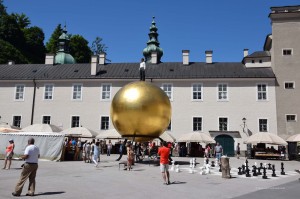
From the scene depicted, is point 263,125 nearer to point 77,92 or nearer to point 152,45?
point 77,92

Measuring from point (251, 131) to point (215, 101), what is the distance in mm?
4966

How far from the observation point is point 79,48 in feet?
218

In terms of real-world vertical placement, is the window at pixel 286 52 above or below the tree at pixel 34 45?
below

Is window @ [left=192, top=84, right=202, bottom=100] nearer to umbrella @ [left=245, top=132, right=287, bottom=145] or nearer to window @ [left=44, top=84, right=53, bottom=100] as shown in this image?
umbrella @ [left=245, top=132, right=287, bottom=145]

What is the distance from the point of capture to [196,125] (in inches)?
1391

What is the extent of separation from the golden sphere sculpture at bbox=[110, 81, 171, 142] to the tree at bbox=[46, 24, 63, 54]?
174 ft

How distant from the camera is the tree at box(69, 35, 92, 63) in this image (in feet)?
215

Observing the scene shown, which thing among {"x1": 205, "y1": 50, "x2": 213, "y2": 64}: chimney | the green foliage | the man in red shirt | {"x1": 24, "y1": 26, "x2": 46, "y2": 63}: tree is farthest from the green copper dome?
the man in red shirt

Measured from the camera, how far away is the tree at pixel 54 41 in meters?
67.1

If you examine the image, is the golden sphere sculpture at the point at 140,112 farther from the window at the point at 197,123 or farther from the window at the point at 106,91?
the window at the point at 106,91

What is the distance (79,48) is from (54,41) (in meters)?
6.09

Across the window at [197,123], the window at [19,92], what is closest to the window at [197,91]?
the window at [197,123]

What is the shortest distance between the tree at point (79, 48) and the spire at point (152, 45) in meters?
15.4

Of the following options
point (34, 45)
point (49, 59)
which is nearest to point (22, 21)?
point (34, 45)
